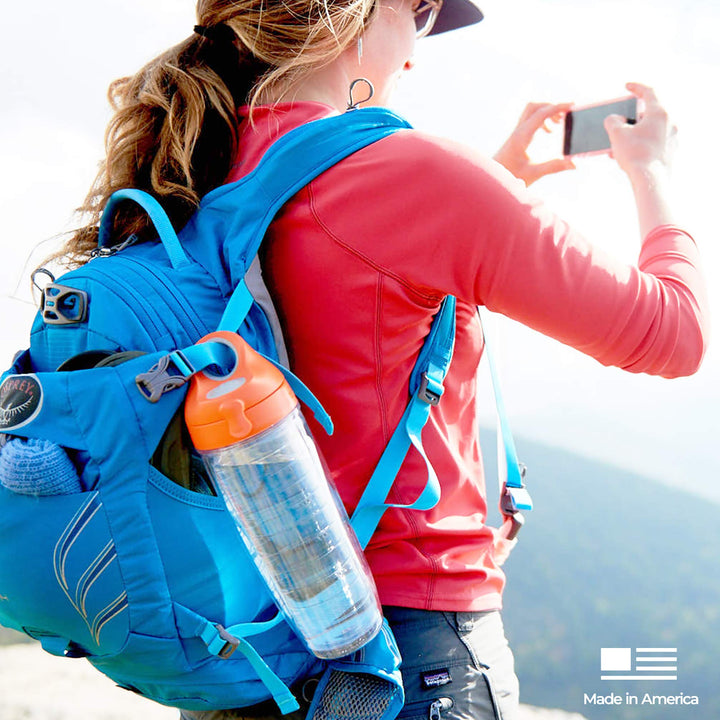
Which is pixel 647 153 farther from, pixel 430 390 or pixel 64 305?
pixel 64 305

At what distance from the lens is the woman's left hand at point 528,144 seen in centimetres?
148

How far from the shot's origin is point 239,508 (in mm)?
833

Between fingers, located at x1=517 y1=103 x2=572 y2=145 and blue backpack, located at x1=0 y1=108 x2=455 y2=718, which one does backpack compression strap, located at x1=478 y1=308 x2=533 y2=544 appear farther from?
fingers, located at x1=517 y1=103 x2=572 y2=145

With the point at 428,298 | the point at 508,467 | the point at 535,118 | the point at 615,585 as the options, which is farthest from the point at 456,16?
the point at 615,585

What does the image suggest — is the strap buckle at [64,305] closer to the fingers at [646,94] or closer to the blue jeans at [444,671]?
the blue jeans at [444,671]

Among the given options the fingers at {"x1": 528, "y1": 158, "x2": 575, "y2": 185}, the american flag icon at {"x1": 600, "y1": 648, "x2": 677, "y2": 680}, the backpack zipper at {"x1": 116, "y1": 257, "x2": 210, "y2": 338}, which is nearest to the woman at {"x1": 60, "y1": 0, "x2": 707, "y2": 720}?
the backpack zipper at {"x1": 116, "y1": 257, "x2": 210, "y2": 338}

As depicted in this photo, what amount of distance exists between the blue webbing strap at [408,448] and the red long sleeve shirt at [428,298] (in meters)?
0.02

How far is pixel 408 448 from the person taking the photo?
36.7 inches

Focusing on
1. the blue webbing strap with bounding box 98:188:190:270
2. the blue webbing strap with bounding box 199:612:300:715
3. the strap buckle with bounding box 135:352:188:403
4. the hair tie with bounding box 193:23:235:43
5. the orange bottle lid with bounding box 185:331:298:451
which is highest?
the hair tie with bounding box 193:23:235:43

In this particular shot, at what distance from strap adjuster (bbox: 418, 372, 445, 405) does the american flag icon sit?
7.11 feet

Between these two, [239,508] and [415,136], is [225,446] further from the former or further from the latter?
[415,136]

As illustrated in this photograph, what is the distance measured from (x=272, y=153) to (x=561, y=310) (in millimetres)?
393

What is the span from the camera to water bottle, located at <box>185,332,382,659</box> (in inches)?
31.3

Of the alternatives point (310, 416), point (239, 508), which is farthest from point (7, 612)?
point (310, 416)
